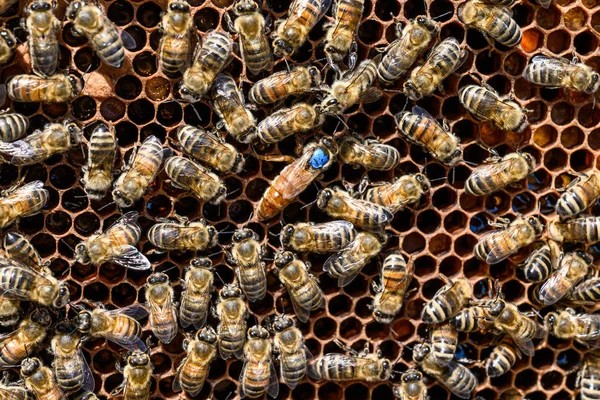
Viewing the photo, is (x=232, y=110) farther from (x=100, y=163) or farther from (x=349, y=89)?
(x=100, y=163)

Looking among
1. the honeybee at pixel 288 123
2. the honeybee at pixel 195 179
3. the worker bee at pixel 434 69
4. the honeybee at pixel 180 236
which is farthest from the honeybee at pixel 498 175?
the honeybee at pixel 180 236

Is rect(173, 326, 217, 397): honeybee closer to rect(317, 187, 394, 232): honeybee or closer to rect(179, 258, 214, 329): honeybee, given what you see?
rect(179, 258, 214, 329): honeybee

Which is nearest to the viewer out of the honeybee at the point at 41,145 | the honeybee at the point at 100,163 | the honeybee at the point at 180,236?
the honeybee at the point at 41,145

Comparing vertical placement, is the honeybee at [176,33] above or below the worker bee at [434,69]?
above

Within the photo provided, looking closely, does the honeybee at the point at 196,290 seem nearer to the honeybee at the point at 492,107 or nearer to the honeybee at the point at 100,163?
the honeybee at the point at 100,163

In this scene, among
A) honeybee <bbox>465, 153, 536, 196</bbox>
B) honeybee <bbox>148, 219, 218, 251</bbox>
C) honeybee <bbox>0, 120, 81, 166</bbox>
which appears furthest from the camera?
honeybee <bbox>465, 153, 536, 196</bbox>

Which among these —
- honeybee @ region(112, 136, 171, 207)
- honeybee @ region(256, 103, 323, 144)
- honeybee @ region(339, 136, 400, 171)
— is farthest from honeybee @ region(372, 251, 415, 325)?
honeybee @ region(112, 136, 171, 207)

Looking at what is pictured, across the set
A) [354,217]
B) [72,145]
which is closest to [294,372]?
[354,217]

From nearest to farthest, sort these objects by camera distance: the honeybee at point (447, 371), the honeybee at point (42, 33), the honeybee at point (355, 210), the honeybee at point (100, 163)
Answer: the honeybee at point (42, 33) → the honeybee at point (100, 163) → the honeybee at point (355, 210) → the honeybee at point (447, 371)
